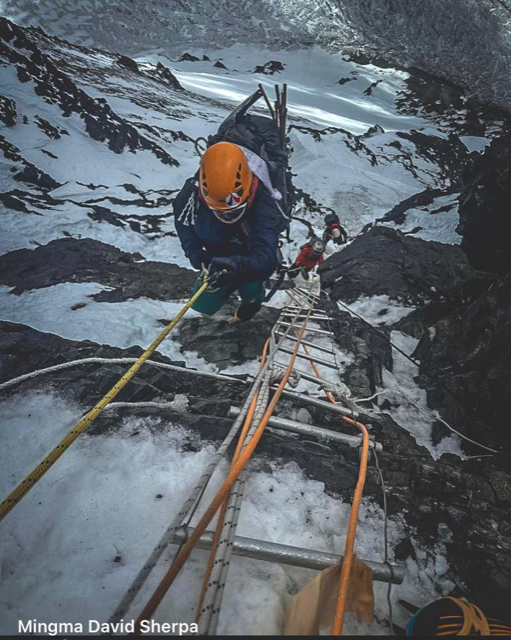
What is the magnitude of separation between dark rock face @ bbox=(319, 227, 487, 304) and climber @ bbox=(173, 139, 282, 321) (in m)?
2.47

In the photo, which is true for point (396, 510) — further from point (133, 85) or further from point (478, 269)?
point (133, 85)

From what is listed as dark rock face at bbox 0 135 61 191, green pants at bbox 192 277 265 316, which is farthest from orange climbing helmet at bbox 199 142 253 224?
dark rock face at bbox 0 135 61 191

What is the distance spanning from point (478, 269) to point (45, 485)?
226 inches

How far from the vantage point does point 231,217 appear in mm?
3133

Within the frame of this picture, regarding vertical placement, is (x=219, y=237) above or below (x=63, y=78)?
below

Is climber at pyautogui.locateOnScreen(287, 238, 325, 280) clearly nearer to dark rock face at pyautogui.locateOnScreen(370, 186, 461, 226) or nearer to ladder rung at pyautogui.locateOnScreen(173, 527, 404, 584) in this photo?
dark rock face at pyautogui.locateOnScreen(370, 186, 461, 226)

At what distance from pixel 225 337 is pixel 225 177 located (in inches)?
65.4

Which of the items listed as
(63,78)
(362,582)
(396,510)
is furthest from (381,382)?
(63,78)

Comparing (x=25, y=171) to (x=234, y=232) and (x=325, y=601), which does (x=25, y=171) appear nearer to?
(x=234, y=232)

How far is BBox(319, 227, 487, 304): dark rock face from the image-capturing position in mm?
5059

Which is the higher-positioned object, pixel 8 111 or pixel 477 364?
pixel 8 111

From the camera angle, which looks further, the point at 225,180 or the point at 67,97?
the point at 67,97

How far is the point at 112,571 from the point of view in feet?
3.79

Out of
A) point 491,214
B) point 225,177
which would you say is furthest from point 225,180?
point 491,214
